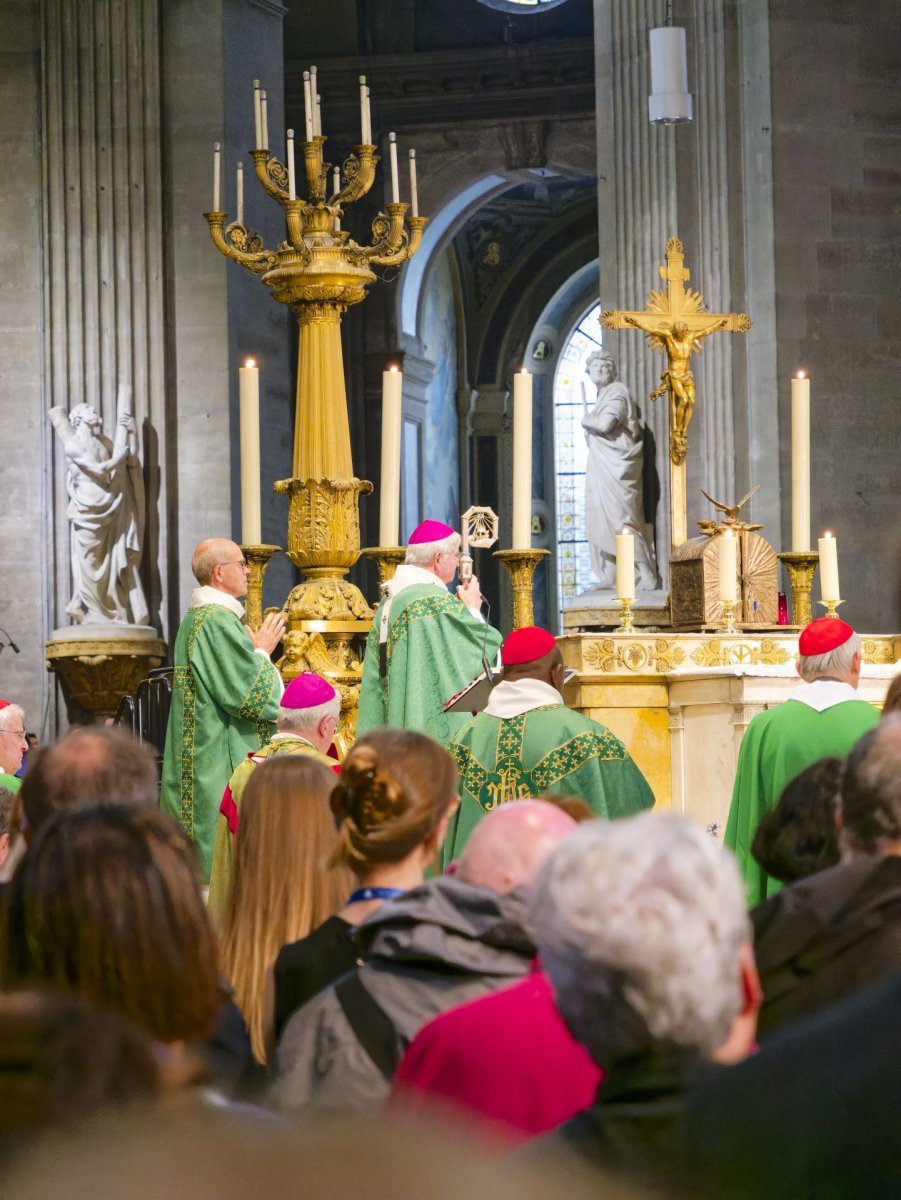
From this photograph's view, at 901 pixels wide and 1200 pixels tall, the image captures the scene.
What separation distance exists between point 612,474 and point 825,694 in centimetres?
814

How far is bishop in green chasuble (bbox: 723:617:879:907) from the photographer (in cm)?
570

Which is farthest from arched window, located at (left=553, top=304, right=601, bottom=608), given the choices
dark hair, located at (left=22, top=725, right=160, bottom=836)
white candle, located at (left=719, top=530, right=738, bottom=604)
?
dark hair, located at (left=22, top=725, right=160, bottom=836)

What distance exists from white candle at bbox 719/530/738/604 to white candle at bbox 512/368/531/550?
2.13m

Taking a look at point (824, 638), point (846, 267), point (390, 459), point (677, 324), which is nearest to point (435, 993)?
point (824, 638)

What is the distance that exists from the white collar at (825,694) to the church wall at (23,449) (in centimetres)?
1045

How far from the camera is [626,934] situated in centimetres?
180

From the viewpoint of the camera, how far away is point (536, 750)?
18.8ft

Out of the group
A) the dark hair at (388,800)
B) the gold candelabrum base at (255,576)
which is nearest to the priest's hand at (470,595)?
the gold candelabrum base at (255,576)

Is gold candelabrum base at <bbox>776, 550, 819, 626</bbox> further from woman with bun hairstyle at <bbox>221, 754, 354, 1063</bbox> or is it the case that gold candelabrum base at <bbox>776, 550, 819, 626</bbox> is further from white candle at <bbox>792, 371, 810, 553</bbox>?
woman with bun hairstyle at <bbox>221, 754, 354, 1063</bbox>

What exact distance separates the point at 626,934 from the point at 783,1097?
2.31 ft

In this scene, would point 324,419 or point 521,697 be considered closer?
point 521,697

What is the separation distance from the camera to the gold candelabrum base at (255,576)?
23.2ft

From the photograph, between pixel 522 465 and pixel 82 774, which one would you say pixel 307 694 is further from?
pixel 82 774

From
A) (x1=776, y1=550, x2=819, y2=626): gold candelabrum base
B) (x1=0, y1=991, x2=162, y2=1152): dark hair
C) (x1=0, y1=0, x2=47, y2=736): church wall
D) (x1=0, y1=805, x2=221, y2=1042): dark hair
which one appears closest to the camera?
(x1=0, y1=991, x2=162, y2=1152): dark hair
